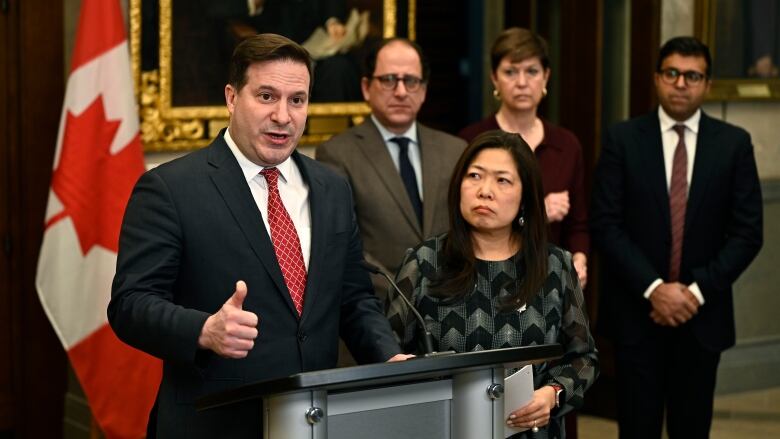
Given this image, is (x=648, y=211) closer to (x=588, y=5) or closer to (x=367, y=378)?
(x=588, y=5)

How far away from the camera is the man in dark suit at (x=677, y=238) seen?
15.7ft

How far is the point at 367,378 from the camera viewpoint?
7.17ft

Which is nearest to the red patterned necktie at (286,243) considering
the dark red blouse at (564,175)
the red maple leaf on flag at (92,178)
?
the dark red blouse at (564,175)

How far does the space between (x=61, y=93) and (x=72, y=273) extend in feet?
2.55

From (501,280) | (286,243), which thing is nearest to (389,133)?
(501,280)

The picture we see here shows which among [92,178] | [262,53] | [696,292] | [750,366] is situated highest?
[262,53]

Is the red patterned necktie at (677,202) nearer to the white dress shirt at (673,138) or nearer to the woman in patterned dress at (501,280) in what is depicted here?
the white dress shirt at (673,138)

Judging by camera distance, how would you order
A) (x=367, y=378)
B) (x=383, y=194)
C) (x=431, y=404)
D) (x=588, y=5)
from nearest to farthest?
1. (x=367, y=378)
2. (x=431, y=404)
3. (x=383, y=194)
4. (x=588, y=5)

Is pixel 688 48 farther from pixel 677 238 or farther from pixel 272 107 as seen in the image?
pixel 272 107

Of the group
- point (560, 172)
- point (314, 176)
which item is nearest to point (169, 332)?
point (314, 176)

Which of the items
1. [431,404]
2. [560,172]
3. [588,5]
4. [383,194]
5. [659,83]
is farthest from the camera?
[588,5]

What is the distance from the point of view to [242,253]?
268cm

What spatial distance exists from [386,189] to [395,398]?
71.7 inches

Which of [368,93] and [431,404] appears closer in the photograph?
[431,404]
